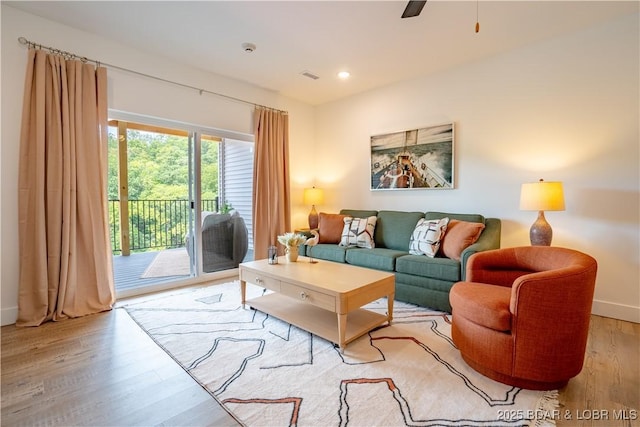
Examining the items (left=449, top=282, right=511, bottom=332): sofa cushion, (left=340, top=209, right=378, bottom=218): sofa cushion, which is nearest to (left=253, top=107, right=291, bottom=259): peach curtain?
(left=340, top=209, right=378, bottom=218): sofa cushion

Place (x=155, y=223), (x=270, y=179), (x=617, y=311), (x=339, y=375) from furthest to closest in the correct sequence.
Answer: (x=270, y=179) → (x=155, y=223) → (x=617, y=311) → (x=339, y=375)

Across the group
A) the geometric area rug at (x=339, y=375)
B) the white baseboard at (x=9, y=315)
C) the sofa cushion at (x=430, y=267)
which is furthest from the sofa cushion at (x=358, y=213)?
the white baseboard at (x=9, y=315)

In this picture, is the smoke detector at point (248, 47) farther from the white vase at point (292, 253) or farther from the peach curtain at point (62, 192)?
the white vase at point (292, 253)

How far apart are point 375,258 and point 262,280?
1.27 meters

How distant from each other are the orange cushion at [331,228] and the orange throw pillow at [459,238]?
1352mm

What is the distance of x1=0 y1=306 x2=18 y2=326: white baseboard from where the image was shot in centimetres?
251

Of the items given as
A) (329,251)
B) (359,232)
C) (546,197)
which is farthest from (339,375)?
(546,197)

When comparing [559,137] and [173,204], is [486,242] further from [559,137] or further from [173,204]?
[173,204]

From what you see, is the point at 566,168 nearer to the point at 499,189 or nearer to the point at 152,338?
the point at 499,189

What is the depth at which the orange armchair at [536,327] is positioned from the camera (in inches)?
61.5

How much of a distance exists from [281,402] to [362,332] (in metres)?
0.83

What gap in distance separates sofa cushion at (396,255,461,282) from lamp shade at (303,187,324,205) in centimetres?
196

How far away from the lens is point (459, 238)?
2938 millimetres

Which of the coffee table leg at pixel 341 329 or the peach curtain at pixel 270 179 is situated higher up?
the peach curtain at pixel 270 179
